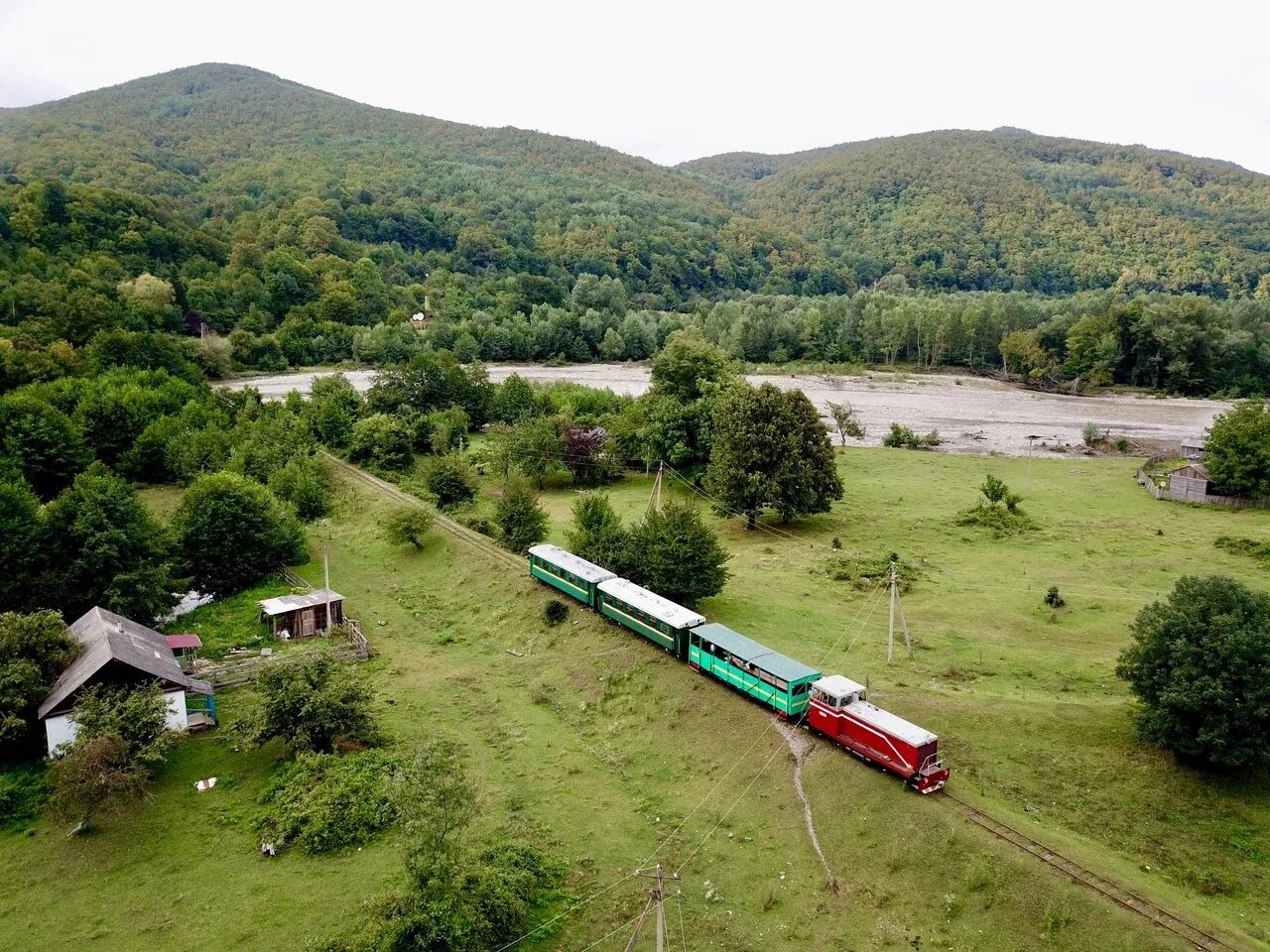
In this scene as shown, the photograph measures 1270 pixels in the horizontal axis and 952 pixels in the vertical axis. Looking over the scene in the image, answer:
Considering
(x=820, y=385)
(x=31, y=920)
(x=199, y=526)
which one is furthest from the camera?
(x=820, y=385)

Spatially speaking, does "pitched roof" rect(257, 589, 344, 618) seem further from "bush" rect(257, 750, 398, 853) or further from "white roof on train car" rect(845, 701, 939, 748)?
"white roof on train car" rect(845, 701, 939, 748)

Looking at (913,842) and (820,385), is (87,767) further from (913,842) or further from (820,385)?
(820,385)

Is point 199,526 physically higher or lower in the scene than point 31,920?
higher

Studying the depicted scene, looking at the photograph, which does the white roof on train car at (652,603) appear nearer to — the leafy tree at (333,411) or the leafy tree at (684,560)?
the leafy tree at (684,560)

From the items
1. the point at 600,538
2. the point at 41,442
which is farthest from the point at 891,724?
the point at 41,442

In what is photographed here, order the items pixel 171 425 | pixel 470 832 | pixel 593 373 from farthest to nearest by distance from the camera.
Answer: pixel 593 373 → pixel 171 425 → pixel 470 832

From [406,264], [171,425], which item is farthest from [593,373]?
[171,425]

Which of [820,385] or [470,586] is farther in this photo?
[820,385]

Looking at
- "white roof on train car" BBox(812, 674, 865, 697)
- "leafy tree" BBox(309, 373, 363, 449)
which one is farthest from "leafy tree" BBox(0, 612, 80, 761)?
"leafy tree" BBox(309, 373, 363, 449)
